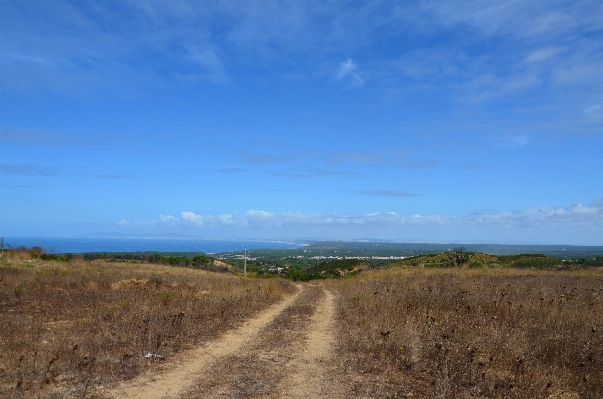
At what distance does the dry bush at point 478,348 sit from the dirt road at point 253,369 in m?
0.72

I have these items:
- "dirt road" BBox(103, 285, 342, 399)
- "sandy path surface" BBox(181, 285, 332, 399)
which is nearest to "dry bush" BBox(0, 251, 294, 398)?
"dirt road" BBox(103, 285, 342, 399)

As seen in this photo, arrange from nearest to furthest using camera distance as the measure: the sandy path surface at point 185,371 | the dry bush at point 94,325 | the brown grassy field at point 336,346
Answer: the sandy path surface at point 185,371 < the brown grassy field at point 336,346 < the dry bush at point 94,325

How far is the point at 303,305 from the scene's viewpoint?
683 inches

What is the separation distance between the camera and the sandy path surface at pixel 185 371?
255 inches

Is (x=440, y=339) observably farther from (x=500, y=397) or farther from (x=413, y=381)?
(x=500, y=397)

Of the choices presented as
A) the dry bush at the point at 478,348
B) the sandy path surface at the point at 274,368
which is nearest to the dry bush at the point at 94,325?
the sandy path surface at the point at 274,368

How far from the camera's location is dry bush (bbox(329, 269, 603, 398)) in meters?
6.51

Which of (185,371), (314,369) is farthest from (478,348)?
(185,371)

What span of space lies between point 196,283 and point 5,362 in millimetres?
14878

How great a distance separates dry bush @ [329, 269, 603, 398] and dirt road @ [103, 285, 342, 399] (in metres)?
0.72

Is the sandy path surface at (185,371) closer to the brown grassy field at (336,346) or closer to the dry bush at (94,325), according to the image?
the brown grassy field at (336,346)

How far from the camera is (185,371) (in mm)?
7664

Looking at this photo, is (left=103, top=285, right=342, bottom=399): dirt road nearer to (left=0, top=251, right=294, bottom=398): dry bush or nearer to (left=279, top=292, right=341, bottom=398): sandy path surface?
(left=279, top=292, right=341, bottom=398): sandy path surface

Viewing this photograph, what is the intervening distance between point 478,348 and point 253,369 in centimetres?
466
